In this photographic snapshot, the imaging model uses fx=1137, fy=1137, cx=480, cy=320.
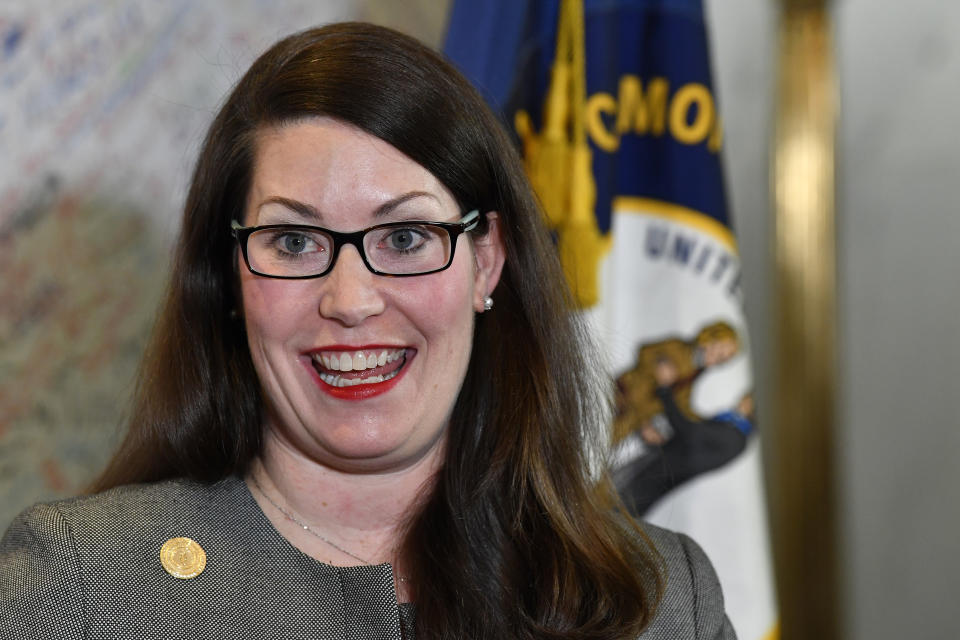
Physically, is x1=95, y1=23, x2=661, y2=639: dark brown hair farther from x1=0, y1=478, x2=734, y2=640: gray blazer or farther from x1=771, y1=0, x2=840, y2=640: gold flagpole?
x1=771, y1=0, x2=840, y2=640: gold flagpole

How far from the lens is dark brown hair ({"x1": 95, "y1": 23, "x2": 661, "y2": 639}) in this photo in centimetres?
136

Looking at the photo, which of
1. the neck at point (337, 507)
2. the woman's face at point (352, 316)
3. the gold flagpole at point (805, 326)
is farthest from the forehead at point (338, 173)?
the gold flagpole at point (805, 326)

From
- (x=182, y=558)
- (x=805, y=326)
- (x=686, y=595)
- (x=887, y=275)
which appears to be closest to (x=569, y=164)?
(x=686, y=595)

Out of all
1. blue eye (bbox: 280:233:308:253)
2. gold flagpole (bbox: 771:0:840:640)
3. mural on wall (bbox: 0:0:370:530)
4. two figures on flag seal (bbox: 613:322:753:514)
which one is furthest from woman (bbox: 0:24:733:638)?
gold flagpole (bbox: 771:0:840:640)

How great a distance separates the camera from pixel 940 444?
116 inches

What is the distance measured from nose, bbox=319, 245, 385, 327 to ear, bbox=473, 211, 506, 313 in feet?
0.70

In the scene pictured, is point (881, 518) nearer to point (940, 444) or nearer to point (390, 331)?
point (940, 444)

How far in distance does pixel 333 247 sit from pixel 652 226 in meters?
0.92

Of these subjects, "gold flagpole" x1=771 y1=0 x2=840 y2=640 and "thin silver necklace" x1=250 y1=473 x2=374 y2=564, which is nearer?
"thin silver necklace" x1=250 y1=473 x2=374 y2=564

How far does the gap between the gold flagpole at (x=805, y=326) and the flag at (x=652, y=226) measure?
0.85m

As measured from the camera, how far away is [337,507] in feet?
4.69

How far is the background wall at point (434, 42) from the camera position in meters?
1.79

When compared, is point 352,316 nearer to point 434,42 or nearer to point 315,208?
point 315,208

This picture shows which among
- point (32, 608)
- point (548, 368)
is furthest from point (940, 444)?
point (32, 608)
